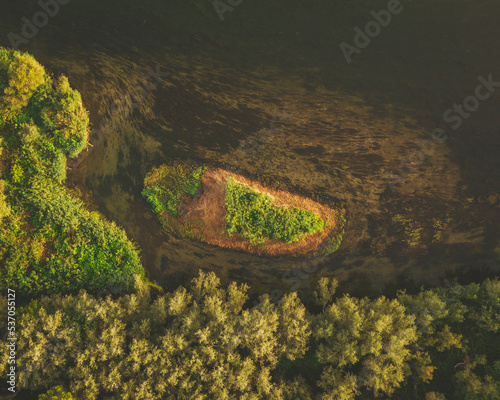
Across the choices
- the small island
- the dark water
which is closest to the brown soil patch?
the small island

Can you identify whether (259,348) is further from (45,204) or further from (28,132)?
(28,132)

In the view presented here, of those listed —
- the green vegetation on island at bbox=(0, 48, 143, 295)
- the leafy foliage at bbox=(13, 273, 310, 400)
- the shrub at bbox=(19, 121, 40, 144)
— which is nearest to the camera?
the leafy foliage at bbox=(13, 273, 310, 400)

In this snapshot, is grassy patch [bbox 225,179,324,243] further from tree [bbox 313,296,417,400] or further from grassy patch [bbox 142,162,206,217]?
tree [bbox 313,296,417,400]

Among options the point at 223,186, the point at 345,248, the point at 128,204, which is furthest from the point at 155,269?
the point at 345,248

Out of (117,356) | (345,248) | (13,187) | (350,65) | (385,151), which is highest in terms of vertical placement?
(350,65)

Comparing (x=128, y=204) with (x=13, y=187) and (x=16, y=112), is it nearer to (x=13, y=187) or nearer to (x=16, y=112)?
(x=13, y=187)

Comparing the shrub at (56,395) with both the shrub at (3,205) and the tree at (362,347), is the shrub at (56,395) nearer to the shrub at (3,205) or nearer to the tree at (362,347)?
the shrub at (3,205)

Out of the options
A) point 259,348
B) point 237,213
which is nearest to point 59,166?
point 237,213

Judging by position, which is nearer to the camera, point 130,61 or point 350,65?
point 350,65
